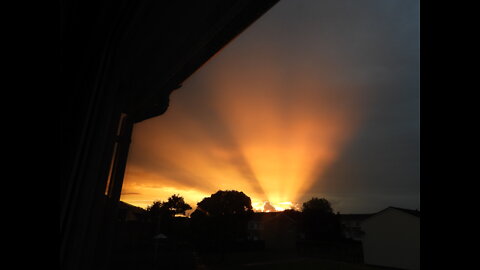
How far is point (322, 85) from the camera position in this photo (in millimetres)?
2119

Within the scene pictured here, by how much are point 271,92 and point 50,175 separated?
2105 mm

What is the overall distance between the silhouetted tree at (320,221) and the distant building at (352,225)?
0.07 m

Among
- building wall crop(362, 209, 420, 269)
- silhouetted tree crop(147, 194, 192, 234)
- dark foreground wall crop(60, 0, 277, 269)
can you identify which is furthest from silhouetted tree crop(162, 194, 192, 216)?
building wall crop(362, 209, 420, 269)

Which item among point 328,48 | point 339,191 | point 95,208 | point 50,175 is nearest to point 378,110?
point 339,191

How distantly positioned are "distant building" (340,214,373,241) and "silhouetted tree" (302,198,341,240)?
0.07m

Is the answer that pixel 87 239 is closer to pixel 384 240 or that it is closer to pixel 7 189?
pixel 7 189

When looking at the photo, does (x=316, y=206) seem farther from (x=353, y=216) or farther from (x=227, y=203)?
(x=227, y=203)

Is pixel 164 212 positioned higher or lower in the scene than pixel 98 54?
lower

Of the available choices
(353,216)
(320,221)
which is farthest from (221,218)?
(353,216)

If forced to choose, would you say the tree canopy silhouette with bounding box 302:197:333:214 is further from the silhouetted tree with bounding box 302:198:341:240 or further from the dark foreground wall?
the dark foreground wall

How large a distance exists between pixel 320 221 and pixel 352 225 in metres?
0.43

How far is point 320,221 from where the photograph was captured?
1.54 m

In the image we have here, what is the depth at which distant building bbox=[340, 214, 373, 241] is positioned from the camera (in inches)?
40.9

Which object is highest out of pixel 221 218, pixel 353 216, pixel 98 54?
pixel 98 54
